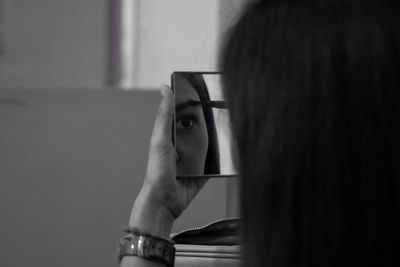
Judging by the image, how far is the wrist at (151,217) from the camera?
2.06 feet

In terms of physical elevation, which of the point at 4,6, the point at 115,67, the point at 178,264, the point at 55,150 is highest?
the point at 4,6

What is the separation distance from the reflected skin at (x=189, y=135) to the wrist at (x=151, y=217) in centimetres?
4

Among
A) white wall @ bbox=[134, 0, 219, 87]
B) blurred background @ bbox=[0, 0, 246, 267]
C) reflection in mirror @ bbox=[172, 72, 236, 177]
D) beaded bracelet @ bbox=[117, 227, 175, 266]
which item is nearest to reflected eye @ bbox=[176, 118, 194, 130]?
reflection in mirror @ bbox=[172, 72, 236, 177]

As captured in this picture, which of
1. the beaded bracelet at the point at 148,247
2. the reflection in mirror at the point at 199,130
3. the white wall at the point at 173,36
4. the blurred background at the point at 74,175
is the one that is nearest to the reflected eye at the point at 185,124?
the reflection in mirror at the point at 199,130

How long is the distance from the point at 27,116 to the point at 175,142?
1.27 ft

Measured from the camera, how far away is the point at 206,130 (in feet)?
2.11

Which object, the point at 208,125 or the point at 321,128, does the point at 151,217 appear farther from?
the point at 321,128

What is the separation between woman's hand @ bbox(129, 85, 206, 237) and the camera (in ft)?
2.10

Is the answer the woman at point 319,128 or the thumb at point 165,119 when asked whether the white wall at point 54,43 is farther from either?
the woman at point 319,128

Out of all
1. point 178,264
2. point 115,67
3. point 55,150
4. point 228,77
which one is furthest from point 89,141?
point 228,77

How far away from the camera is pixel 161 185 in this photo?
2.15 feet

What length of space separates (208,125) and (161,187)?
0.08 metres

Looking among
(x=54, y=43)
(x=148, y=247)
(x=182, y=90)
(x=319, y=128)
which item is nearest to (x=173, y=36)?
(x=54, y=43)

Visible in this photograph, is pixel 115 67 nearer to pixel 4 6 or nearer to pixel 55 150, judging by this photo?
pixel 4 6
